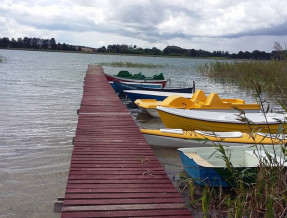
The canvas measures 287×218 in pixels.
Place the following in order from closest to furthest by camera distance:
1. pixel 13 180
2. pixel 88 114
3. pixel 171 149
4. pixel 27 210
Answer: pixel 27 210 < pixel 13 180 < pixel 171 149 < pixel 88 114

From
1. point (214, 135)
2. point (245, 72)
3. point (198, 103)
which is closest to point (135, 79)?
point (245, 72)

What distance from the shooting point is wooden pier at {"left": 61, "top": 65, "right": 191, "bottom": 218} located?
3857 millimetres

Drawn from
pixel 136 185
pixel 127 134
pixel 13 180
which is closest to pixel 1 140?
pixel 13 180

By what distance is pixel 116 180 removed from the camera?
15.3 ft

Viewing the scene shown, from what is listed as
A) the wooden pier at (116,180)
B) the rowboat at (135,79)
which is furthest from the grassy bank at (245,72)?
the wooden pier at (116,180)

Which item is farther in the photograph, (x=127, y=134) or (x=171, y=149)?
(x=171, y=149)

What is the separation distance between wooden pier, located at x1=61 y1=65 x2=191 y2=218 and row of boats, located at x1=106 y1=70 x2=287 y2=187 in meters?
0.59

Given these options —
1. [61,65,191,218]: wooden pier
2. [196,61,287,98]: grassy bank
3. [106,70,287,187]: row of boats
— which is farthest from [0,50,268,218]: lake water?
[196,61,287,98]: grassy bank

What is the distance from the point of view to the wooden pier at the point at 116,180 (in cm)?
386

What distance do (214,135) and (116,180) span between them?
1.58 metres

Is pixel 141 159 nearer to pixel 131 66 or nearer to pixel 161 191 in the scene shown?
pixel 161 191

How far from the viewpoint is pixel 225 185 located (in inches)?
230

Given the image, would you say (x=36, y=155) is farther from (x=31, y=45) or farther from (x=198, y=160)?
(x=31, y=45)

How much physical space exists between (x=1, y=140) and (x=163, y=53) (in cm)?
10935
